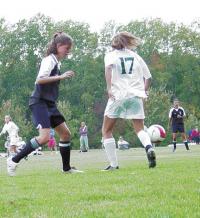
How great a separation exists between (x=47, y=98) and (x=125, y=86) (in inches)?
50.5

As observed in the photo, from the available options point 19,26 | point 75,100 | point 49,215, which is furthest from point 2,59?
point 49,215

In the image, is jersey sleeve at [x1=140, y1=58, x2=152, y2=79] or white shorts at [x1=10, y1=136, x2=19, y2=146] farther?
white shorts at [x1=10, y1=136, x2=19, y2=146]

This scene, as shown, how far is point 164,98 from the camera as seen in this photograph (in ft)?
232

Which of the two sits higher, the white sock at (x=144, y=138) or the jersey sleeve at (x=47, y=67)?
the jersey sleeve at (x=47, y=67)

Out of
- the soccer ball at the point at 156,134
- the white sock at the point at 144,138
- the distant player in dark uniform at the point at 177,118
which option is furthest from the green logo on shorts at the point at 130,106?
the distant player in dark uniform at the point at 177,118

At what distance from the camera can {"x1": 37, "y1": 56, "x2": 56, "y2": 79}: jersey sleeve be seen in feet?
29.5

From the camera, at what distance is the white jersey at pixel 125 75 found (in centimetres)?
952

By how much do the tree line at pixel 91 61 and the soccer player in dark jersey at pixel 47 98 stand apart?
6992 cm

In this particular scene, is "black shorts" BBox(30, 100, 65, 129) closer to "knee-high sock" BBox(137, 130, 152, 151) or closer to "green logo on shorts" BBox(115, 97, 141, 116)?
"green logo on shorts" BBox(115, 97, 141, 116)

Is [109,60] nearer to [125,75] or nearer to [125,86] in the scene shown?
[125,75]

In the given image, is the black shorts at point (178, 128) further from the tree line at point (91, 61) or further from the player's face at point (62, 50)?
the tree line at point (91, 61)

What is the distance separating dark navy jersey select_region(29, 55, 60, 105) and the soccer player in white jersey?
33.2 inches

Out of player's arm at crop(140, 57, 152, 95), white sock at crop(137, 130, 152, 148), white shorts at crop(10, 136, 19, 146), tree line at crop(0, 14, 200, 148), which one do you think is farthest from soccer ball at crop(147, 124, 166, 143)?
tree line at crop(0, 14, 200, 148)

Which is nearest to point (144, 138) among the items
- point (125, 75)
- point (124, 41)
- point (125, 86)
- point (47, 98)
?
point (125, 86)
